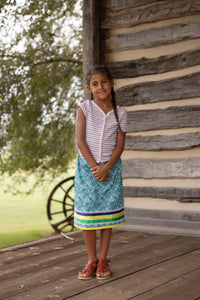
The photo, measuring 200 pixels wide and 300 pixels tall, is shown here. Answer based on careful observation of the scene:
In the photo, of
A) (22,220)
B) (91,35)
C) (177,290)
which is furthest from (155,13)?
(22,220)

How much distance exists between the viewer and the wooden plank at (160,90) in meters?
4.39

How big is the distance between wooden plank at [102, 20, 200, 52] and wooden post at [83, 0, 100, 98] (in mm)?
189

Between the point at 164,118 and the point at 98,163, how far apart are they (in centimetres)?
186

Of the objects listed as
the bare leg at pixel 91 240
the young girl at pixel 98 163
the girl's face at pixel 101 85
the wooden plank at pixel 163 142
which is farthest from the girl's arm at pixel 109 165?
the wooden plank at pixel 163 142

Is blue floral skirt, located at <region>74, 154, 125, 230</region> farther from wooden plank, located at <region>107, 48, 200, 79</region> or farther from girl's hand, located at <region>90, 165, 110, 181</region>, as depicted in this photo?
wooden plank, located at <region>107, 48, 200, 79</region>

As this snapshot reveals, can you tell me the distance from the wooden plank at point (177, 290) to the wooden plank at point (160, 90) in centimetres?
213

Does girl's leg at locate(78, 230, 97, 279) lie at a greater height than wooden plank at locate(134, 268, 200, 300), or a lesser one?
greater

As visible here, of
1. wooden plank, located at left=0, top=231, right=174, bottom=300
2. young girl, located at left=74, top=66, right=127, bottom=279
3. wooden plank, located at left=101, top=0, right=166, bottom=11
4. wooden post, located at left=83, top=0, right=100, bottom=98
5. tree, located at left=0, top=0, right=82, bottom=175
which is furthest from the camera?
tree, located at left=0, top=0, right=82, bottom=175

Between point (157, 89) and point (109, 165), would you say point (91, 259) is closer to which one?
point (109, 165)

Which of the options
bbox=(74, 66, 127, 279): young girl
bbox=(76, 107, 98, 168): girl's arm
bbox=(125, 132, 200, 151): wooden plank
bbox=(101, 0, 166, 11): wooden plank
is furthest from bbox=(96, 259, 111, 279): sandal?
bbox=(101, 0, 166, 11): wooden plank

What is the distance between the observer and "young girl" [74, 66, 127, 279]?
2912 mm

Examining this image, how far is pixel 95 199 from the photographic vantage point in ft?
9.57

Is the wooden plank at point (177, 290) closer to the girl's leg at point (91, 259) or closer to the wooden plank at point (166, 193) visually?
the girl's leg at point (91, 259)

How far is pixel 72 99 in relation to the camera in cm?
688
